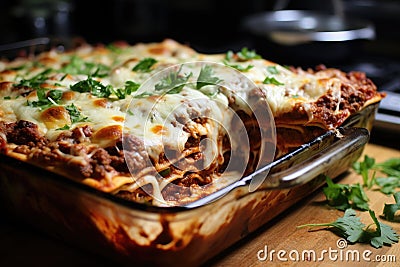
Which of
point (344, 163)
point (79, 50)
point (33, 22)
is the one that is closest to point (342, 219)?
point (344, 163)

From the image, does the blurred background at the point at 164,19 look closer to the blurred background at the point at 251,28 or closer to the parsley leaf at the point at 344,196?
the blurred background at the point at 251,28

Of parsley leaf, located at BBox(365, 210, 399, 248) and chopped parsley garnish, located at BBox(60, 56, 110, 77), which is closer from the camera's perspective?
parsley leaf, located at BBox(365, 210, 399, 248)

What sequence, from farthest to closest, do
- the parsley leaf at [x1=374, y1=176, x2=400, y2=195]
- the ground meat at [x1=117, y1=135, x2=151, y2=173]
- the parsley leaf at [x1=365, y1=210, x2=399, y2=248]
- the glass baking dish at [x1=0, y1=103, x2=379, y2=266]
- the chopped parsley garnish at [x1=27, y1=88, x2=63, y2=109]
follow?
the parsley leaf at [x1=374, y1=176, x2=400, y2=195] → the chopped parsley garnish at [x1=27, y1=88, x2=63, y2=109] → the parsley leaf at [x1=365, y1=210, x2=399, y2=248] → the ground meat at [x1=117, y1=135, x2=151, y2=173] → the glass baking dish at [x1=0, y1=103, x2=379, y2=266]

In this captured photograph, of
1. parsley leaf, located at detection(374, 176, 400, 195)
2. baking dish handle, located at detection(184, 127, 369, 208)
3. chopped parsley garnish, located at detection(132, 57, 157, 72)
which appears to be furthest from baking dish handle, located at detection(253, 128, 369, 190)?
chopped parsley garnish, located at detection(132, 57, 157, 72)

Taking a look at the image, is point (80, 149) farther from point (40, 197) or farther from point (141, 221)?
point (141, 221)

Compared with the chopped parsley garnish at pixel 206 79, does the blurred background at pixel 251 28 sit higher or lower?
lower

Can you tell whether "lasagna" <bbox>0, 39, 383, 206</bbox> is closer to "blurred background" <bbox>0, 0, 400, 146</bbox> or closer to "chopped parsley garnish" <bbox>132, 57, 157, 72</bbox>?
"chopped parsley garnish" <bbox>132, 57, 157, 72</bbox>

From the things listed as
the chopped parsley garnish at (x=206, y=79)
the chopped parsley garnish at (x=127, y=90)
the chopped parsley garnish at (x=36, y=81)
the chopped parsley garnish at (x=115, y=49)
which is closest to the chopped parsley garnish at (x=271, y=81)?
the chopped parsley garnish at (x=206, y=79)


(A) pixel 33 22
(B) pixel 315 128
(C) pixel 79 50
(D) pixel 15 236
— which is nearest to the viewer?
(D) pixel 15 236
